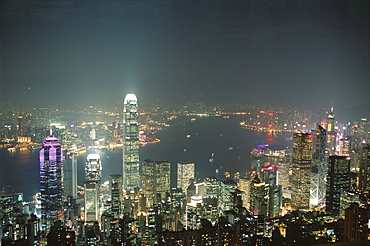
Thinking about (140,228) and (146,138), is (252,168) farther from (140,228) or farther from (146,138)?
(140,228)

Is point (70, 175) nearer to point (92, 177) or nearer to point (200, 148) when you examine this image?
point (92, 177)

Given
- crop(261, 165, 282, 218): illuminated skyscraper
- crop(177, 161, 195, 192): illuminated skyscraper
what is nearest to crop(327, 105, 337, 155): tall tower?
Answer: crop(261, 165, 282, 218): illuminated skyscraper

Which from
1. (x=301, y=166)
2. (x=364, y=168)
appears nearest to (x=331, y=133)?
(x=364, y=168)

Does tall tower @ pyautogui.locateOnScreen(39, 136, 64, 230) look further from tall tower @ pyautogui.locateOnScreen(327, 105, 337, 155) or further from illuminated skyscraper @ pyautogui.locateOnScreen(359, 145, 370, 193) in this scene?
illuminated skyscraper @ pyautogui.locateOnScreen(359, 145, 370, 193)

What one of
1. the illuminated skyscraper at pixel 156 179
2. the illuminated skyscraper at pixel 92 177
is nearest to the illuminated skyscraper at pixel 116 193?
the illuminated skyscraper at pixel 92 177

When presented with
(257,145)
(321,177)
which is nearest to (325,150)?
(321,177)

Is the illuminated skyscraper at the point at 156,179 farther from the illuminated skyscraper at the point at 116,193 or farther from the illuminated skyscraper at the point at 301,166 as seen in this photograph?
the illuminated skyscraper at the point at 301,166

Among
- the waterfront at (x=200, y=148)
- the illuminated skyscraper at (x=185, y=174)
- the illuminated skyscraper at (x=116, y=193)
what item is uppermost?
the waterfront at (x=200, y=148)
